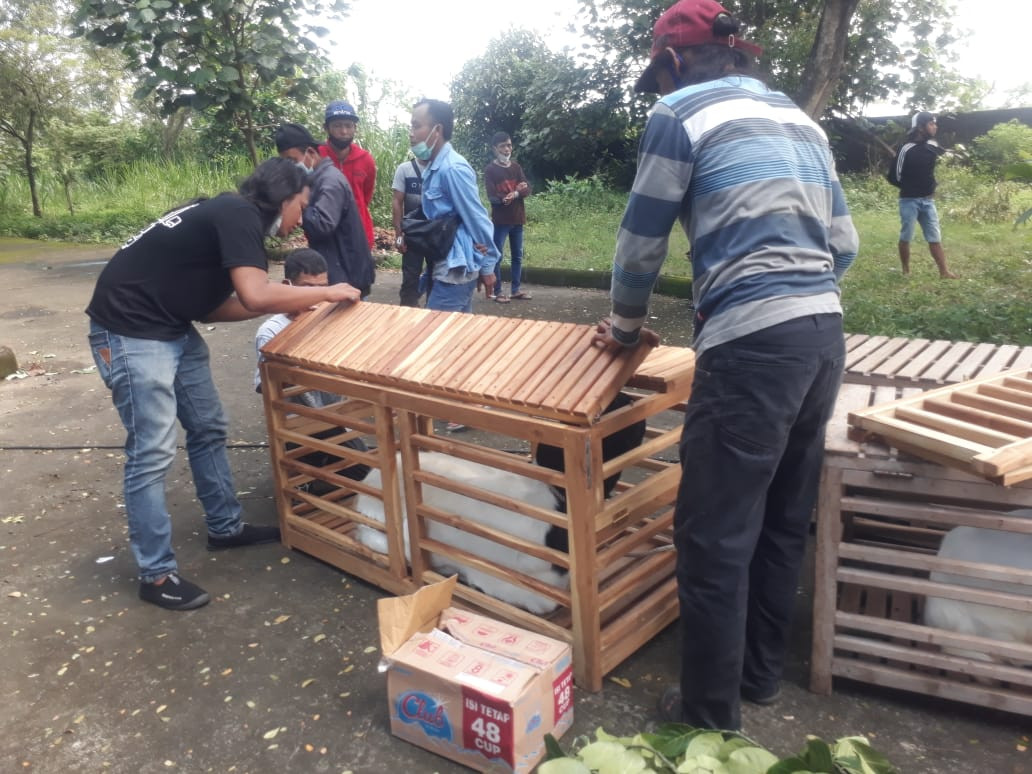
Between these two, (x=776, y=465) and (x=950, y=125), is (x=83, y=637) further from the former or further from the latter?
(x=950, y=125)

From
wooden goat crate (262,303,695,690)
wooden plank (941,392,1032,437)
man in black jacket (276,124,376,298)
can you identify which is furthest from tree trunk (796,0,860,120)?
wooden goat crate (262,303,695,690)

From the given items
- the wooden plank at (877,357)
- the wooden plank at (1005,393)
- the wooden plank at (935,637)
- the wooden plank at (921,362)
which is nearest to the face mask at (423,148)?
the wooden plank at (877,357)

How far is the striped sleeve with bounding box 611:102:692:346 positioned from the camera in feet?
6.72

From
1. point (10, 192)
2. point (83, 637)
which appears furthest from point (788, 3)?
point (10, 192)

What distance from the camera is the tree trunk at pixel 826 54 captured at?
24.0ft

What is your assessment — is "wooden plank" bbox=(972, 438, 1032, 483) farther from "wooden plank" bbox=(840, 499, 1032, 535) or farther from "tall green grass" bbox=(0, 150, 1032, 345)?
"tall green grass" bbox=(0, 150, 1032, 345)

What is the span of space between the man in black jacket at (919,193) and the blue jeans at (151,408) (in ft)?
25.0

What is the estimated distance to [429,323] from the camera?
122 inches

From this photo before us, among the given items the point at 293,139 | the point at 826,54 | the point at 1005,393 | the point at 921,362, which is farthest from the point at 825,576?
the point at 826,54

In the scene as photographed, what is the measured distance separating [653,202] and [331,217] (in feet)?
8.85

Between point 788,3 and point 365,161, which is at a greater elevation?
point 788,3

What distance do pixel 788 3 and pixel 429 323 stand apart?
1237 centimetres

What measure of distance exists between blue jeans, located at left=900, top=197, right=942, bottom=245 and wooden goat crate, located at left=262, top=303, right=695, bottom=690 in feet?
22.1

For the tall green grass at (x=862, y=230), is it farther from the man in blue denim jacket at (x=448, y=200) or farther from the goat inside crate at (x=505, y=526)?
the goat inside crate at (x=505, y=526)
